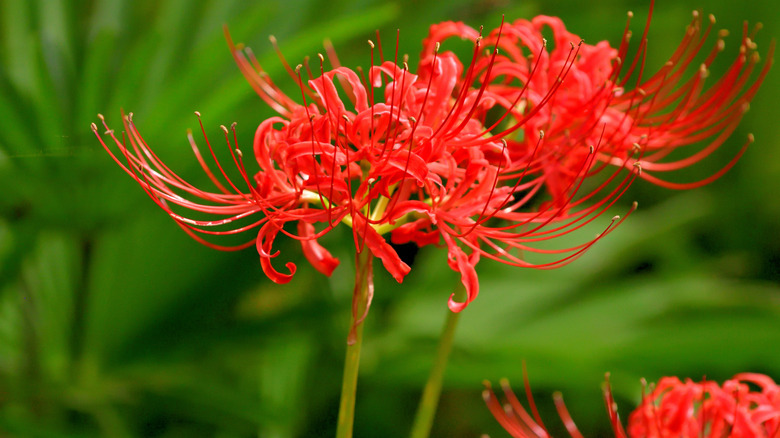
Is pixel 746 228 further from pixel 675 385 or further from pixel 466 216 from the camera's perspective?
pixel 466 216

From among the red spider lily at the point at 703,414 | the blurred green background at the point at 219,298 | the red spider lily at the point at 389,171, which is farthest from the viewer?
A: the blurred green background at the point at 219,298

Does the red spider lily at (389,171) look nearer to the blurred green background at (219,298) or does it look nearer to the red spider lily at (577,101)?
the red spider lily at (577,101)

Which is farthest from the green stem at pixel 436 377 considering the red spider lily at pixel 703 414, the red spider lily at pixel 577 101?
the red spider lily at pixel 577 101

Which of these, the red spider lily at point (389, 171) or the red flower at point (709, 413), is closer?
the red spider lily at point (389, 171)

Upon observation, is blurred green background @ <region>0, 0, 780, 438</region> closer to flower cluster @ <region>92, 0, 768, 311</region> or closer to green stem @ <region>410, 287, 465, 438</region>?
flower cluster @ <region>92, 0, 768, 311</region>

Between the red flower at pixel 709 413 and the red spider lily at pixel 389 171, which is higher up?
the red spider lily at pixel 389 171

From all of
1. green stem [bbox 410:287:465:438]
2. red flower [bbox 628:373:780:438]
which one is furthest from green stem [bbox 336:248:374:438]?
red flower [bbox 628:373:780:438]

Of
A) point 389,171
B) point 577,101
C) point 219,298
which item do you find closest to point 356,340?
point 389,171

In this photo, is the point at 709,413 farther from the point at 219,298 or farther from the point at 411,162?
the point at 219,298

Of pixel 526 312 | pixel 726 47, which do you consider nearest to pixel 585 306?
pixel 526 312
